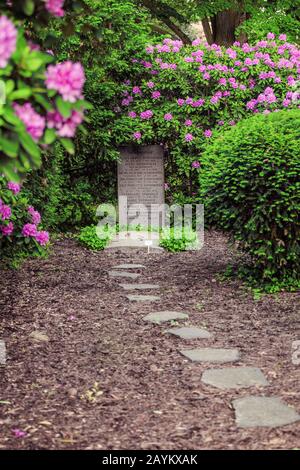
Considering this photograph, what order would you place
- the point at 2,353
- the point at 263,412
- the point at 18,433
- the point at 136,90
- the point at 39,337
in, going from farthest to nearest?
the point at 136,90, the point at 39,337, the point at 2,353, the point at 263,412, the point at 18,433

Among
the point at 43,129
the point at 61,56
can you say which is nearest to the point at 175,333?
the point at 43,129

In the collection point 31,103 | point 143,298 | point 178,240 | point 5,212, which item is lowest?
point 143,298

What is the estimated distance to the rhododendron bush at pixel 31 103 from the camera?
77.8 inches

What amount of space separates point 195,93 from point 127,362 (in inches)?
296

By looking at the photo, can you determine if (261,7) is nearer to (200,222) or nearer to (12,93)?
(200,222)

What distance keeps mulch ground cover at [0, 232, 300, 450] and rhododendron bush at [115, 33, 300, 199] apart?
4.08 m

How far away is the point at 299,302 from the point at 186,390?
232cm

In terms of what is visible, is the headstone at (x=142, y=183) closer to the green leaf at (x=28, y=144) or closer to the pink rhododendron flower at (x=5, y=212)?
the pink rhododendron flower at (x=5, y=212)

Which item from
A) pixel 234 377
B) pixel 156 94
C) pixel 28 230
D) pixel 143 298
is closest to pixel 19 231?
pixel 28 230

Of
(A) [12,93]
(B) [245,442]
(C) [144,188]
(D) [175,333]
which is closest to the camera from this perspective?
(A) [12,93]

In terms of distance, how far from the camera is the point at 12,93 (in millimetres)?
1991

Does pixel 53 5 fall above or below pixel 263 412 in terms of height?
above

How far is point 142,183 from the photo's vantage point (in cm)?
1090

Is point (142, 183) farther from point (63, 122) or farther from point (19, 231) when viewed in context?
point (63, 122)
